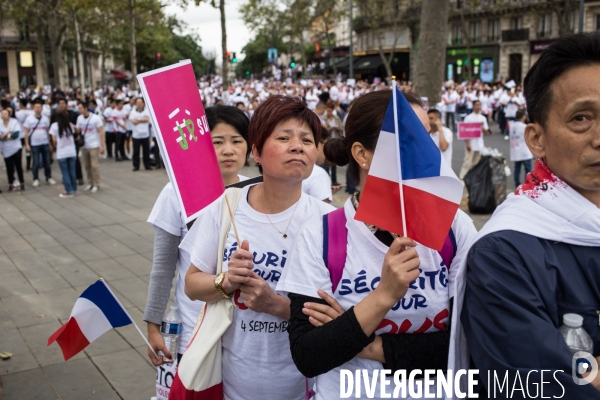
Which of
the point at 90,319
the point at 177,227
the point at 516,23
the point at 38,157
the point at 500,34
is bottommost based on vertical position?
the point at 38,157

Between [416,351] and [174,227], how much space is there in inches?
57.2

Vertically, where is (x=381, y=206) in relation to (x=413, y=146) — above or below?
below

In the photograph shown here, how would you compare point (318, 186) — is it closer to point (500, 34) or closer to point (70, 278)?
point (70, 278)

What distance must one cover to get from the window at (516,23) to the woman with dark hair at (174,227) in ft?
170

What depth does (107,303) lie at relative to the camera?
3.31 metres

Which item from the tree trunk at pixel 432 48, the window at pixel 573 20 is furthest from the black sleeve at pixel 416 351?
the window at pixel 573 20

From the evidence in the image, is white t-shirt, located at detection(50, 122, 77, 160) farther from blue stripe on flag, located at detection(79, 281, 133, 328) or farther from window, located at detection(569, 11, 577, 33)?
window, located at detection(569, 11, 577, 33)

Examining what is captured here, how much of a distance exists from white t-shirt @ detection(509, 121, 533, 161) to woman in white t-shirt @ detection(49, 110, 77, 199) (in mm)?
8232

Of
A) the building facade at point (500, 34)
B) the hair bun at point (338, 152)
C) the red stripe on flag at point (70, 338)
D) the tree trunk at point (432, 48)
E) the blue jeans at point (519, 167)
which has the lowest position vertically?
the blue jeans at point (519, 167)

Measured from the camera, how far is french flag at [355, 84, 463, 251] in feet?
5.72

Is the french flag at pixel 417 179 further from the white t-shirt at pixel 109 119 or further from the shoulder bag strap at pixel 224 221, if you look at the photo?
the white t-shirt at pixel 109 119

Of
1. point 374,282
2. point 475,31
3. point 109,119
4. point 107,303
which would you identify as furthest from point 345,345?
point 475,31

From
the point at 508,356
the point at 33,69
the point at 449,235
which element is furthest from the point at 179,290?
the point at 33,69

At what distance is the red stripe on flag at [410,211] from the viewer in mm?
1747
